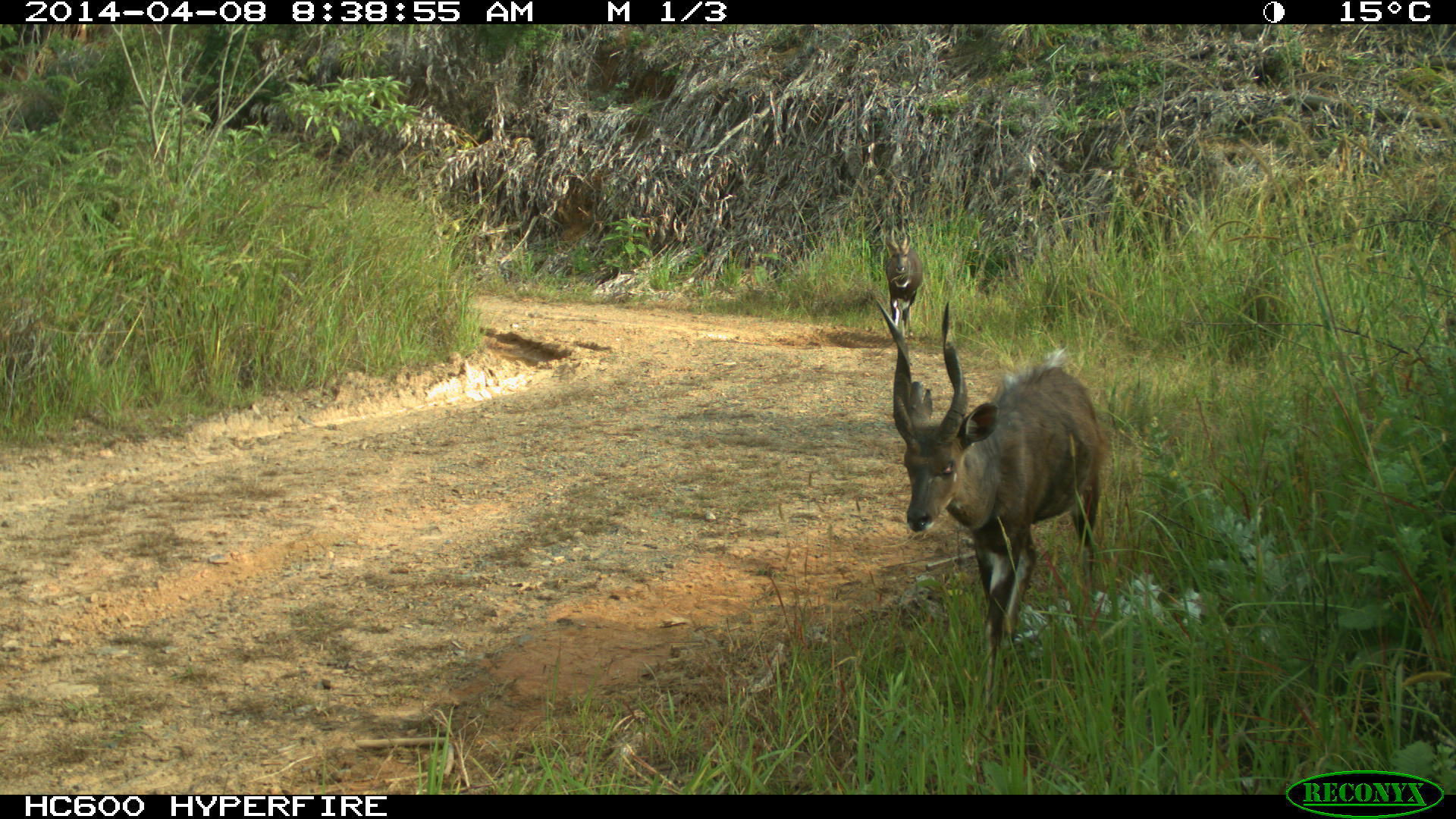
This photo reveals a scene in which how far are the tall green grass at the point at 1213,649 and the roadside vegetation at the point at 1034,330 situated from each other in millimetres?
17

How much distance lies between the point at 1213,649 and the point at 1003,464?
3.61 feet

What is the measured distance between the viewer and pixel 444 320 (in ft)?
31.2

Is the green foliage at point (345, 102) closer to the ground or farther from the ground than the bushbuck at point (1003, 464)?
farther from the ground

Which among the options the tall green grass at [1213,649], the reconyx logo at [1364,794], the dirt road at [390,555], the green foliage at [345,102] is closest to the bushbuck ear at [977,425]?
the tall green grass at [1213,649]

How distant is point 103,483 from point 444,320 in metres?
3.37

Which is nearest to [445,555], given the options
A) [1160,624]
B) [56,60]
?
[1160,624]

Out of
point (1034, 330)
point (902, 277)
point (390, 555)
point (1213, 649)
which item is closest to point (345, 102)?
point (902, 277)

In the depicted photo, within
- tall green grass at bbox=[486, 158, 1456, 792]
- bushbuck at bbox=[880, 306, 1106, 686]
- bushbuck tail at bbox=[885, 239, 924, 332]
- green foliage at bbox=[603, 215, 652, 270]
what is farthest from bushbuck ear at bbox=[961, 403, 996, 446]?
green foliage at bbox=[603, 215, 652, 270]

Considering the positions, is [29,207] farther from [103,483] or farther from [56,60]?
[56,60]

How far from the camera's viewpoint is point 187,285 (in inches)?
310

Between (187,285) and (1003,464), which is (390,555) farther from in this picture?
(187,285)

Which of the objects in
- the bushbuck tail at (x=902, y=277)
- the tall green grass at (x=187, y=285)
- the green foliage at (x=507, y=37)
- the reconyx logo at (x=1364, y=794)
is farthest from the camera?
the green foliage at (x=507, y=37)

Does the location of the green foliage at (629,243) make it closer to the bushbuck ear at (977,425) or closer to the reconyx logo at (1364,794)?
the bushbuck ear at (977,425)

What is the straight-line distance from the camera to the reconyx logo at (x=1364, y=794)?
2754mm
